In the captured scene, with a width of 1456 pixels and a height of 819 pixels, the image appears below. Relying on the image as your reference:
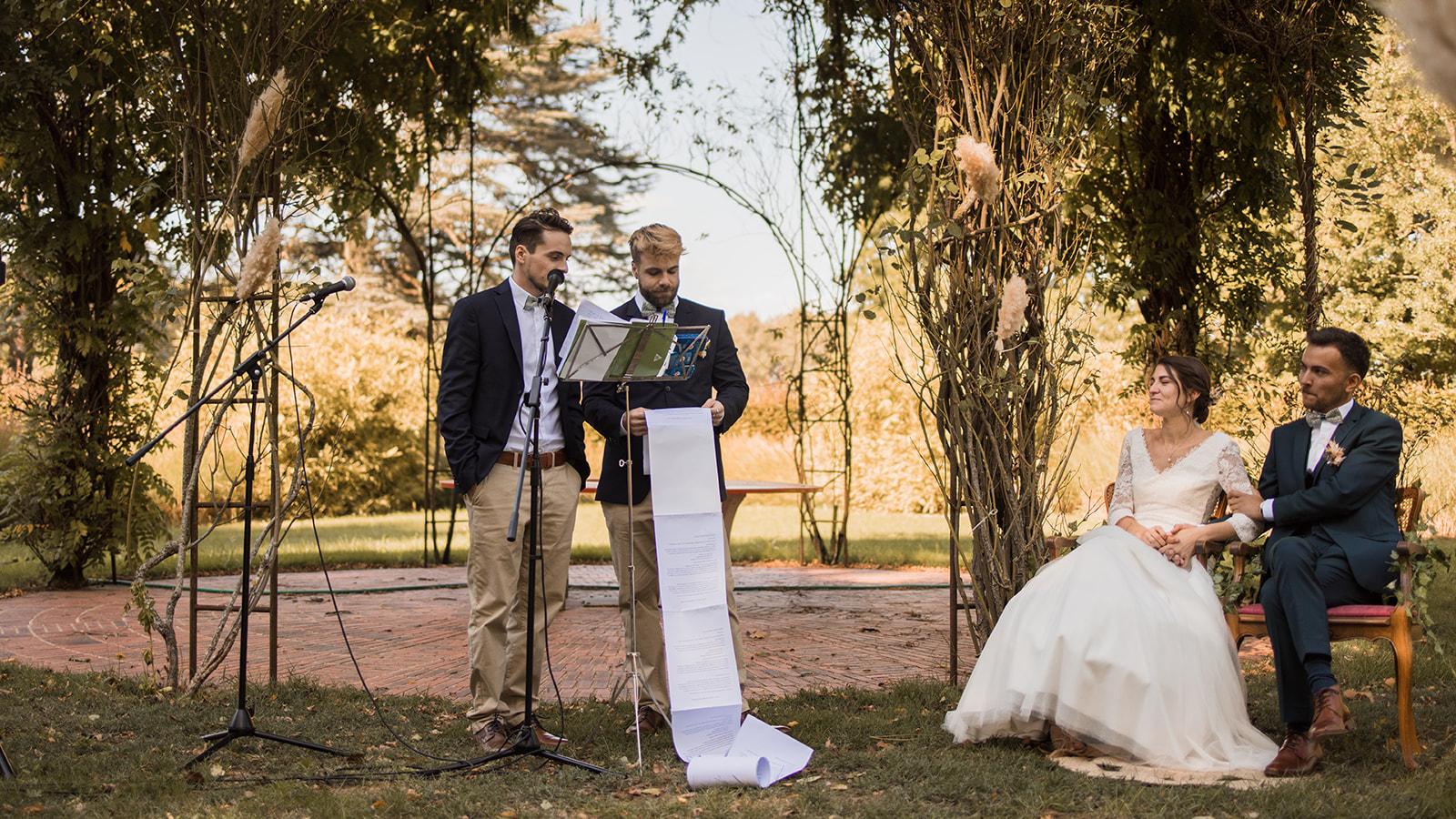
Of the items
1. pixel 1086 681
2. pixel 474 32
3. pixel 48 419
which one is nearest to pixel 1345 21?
pixel 1086 681

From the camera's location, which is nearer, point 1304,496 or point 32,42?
point 1304,496

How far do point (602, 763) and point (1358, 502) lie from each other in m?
2.82

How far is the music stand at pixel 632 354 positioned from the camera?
416cm

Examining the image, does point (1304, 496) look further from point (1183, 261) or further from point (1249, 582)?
point (1183, 261)

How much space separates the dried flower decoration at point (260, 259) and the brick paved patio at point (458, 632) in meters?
1.88

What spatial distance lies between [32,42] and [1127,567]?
759 cm

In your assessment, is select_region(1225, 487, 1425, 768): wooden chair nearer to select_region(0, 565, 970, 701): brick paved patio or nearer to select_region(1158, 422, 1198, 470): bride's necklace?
select_region(1158, 422, 1198, 470): bride's necklace

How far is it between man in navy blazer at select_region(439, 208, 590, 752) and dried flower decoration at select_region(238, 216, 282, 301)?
1041mm

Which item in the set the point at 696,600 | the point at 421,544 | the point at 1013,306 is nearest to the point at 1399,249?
the point at 421,544

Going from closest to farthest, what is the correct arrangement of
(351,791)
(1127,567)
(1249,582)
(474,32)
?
(351,791)
(1127,567)
(1249,582)
(474,32)

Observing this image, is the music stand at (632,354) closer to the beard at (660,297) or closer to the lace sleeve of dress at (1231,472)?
the beard at (660,297)

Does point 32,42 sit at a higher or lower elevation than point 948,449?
higher

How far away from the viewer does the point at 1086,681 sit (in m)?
4.23

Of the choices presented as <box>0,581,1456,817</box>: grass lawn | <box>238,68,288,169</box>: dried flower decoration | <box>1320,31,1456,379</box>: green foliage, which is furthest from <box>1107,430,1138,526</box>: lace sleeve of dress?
→ <box>1320,31,1456,379</box>: green foliage
